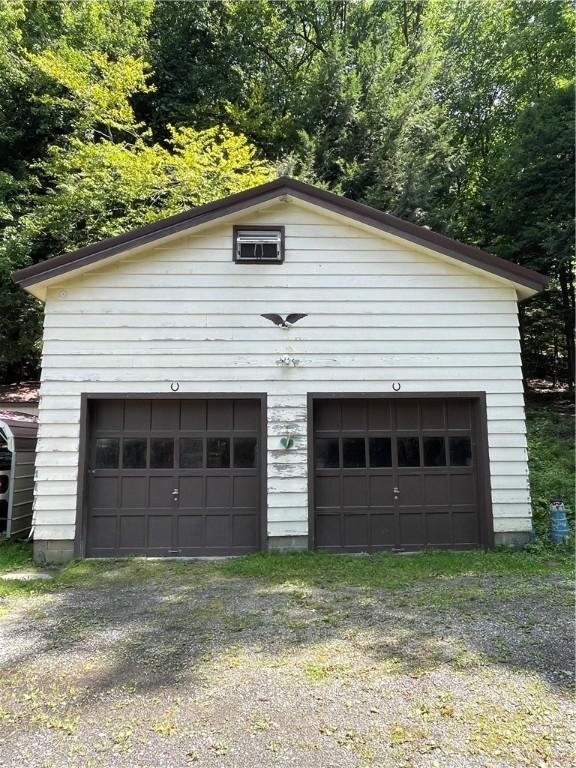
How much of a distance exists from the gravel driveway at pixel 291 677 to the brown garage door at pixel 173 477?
5.18 ft

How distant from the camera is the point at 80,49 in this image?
55.6 ft

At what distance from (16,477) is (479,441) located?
691 cm

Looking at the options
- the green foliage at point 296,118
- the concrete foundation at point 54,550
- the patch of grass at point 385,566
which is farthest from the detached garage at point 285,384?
the green foliage at point 296,118

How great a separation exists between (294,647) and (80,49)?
19712 millimetres

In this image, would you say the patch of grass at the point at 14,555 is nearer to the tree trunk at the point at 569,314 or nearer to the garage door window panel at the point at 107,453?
the garage door window panel at the point at 107,453

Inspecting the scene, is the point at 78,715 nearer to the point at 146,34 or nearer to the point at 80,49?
the point at 80,49

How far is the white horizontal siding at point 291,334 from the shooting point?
22.7ft

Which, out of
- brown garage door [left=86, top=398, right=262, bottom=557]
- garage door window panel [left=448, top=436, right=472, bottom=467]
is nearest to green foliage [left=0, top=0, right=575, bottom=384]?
brown garage door [left=86, top=398, right=262, bottom=557]

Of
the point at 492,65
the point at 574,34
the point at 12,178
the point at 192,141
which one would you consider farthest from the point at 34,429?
the point at 492,65

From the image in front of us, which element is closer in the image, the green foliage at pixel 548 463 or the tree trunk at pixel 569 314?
the green foliage at pixel 548 463

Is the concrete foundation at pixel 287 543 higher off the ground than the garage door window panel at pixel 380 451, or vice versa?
the garage door window panel at pixel 380 451

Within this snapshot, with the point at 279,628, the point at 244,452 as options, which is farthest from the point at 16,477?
the point at 279,628

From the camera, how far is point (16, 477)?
789 centimetres

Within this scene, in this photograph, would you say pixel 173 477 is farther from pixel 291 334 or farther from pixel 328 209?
pixel 328 209
